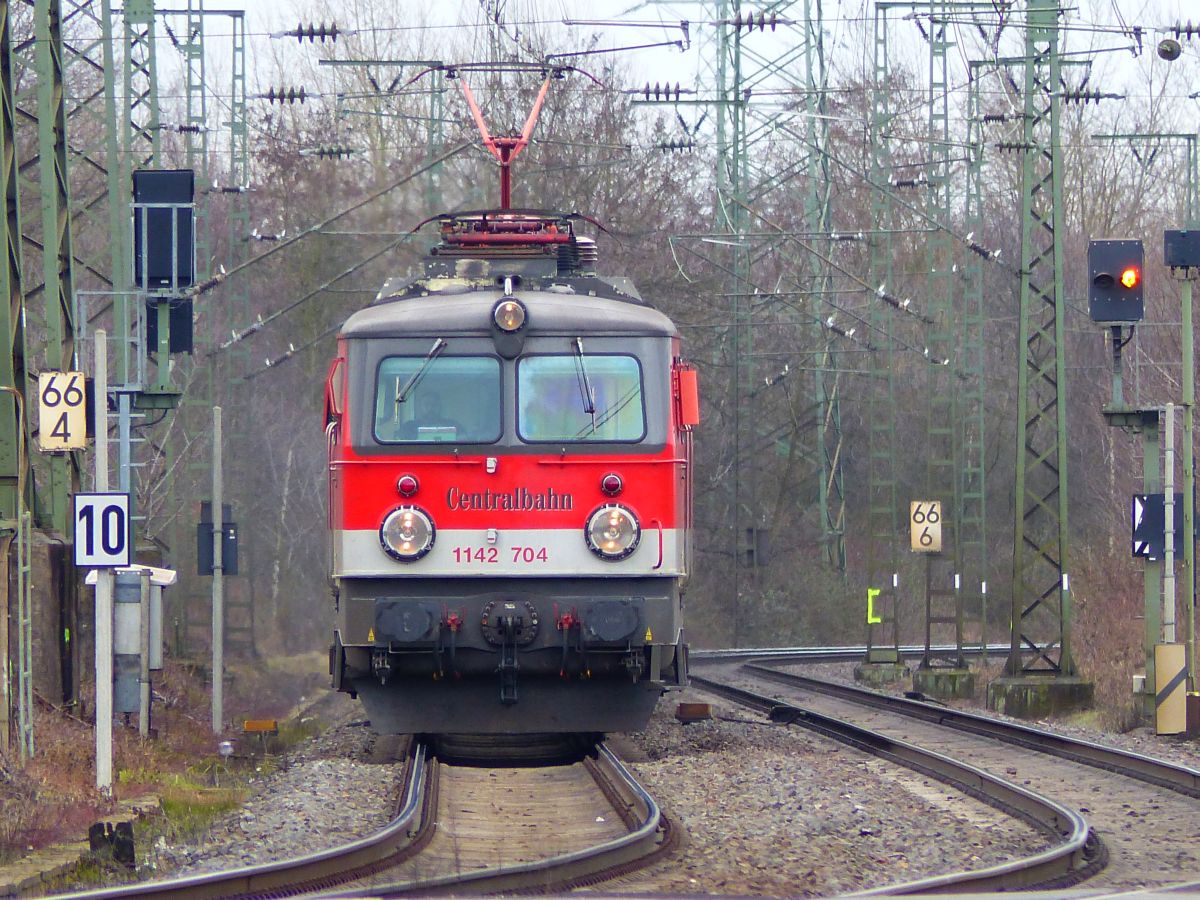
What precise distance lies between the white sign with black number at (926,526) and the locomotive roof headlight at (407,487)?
15.4 meters

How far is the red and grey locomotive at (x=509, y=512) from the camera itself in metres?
12.4

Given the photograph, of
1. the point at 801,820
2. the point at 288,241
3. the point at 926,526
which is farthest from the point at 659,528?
the point at 926,526

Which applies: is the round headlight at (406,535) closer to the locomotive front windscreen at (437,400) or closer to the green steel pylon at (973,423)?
the locomotive front windscreen at (437,400)

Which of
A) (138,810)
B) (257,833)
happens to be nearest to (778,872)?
(257,833)

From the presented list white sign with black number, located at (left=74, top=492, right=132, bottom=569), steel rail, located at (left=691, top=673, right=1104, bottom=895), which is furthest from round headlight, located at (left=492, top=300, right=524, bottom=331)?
steel rail, located at (left=691, top=673, right=1104, bottom=895)

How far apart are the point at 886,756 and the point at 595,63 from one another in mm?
27321

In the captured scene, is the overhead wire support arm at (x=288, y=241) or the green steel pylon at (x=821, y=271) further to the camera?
the green steel pylon at (x=821, y=271)

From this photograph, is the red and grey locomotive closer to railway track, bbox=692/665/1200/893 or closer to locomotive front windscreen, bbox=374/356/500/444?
locomotive front windscreen, bbox=374/356/500/444

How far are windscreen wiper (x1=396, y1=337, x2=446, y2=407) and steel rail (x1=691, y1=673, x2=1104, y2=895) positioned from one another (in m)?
4.59

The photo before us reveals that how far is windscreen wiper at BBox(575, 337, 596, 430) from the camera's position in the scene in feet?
41.8

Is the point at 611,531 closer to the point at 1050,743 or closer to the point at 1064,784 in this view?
the point at 1064,784

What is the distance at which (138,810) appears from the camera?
36.3 feet

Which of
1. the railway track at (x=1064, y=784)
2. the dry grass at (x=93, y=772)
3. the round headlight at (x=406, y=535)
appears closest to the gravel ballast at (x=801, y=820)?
the railway track at (x=1064, y=784)

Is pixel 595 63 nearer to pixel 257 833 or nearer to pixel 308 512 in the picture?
pixel 308 512
